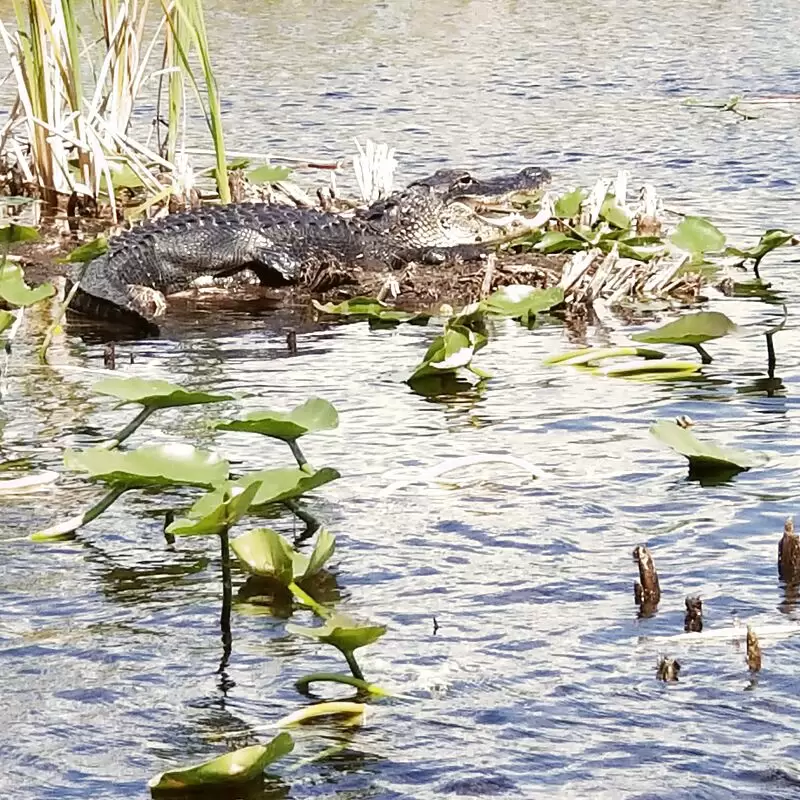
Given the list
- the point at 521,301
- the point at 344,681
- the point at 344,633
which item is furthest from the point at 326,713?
the point at 521,301

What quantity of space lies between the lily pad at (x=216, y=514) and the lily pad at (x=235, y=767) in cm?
50

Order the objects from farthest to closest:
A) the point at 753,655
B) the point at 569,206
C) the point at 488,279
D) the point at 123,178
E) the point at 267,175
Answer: the point at 267,175
the point at 123,178
the point at 569,206
the point at 488,279
the point at 753,655

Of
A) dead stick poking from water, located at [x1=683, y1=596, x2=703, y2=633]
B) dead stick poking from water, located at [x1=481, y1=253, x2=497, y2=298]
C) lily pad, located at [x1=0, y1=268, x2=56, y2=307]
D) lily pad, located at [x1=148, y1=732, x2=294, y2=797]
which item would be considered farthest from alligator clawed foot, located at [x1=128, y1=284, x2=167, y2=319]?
lily pad, located at [x1=148, y1=732, x2=294, y2=797]

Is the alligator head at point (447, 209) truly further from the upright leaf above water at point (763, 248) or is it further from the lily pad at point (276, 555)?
the lily pad at point (276, 555)

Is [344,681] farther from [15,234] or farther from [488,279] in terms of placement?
[488,279]

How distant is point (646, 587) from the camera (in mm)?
3225

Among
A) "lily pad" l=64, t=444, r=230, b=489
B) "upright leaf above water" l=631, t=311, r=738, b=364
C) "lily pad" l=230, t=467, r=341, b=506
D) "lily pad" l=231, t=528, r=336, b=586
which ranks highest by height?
"upright leaf above water" l=631, t=311, r=738, b=364

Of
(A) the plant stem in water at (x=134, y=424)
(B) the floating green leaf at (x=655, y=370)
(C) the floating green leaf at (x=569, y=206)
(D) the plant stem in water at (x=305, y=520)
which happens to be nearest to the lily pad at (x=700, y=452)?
(D) the plant stem in water at (x=305, y=520)

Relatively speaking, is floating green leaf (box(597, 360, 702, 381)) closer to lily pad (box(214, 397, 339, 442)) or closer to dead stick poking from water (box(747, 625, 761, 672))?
lily pad (box(214, 397, 339, 442))

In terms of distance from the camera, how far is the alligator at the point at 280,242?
6.82 metres

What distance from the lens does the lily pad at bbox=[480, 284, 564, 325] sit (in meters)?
5.97

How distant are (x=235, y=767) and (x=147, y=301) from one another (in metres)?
4.41

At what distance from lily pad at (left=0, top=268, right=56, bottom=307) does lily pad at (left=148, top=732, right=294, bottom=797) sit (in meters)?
2.75

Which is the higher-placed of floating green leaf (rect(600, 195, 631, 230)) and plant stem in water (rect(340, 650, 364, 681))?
floating green leaf (rect(600, 195, 631, 230))
